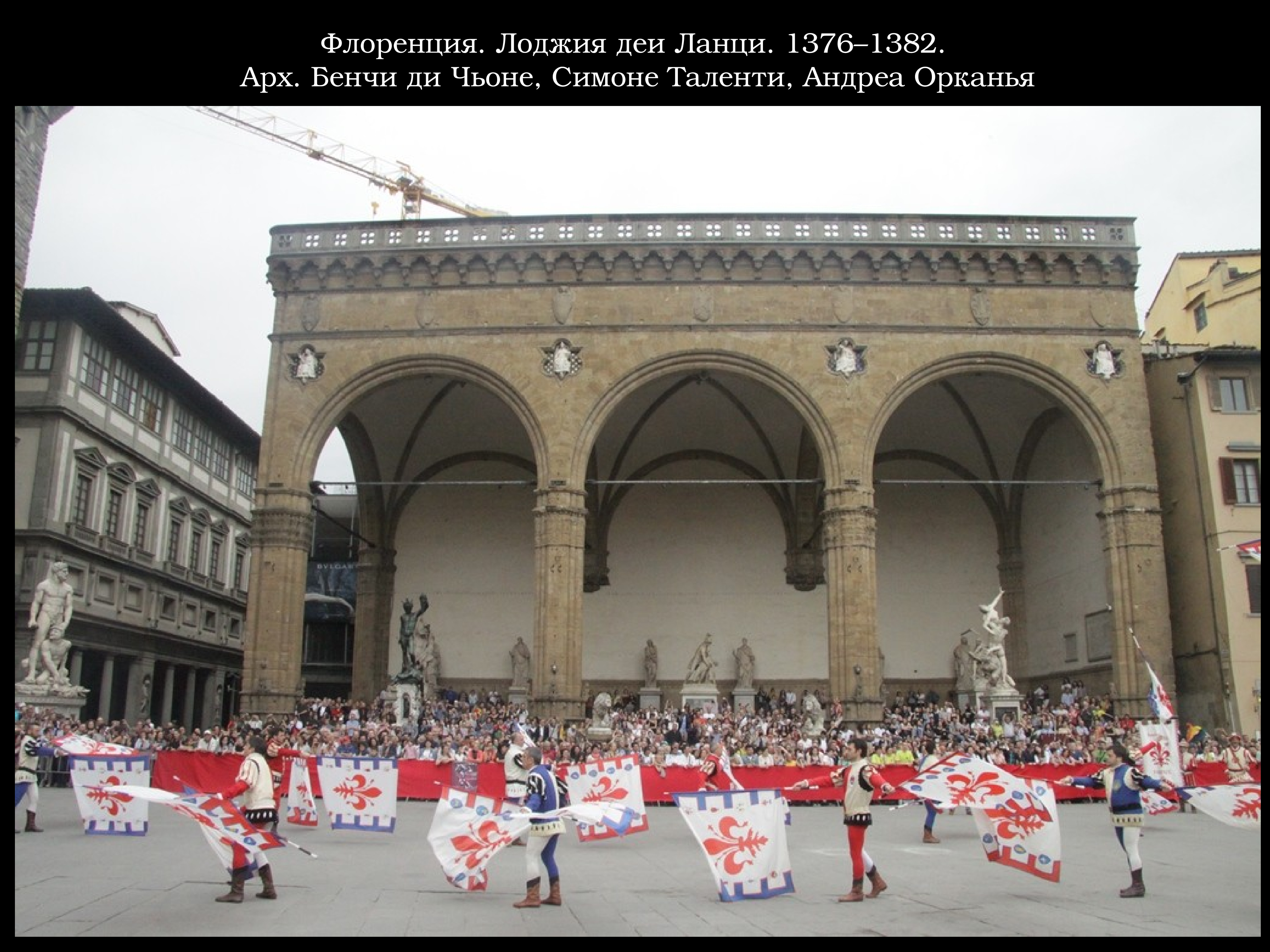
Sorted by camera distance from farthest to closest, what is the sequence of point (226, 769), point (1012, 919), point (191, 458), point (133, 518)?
point (191, 458)
point (133, 518)
point (226, 769)
point (1012, 919)

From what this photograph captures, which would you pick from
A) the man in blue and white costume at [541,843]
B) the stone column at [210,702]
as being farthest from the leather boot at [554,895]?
the stone column at [210,702]

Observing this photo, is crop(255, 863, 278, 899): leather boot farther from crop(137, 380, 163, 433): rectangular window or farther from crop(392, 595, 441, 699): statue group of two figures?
crop(137, 380, 163, 433): rectangular window

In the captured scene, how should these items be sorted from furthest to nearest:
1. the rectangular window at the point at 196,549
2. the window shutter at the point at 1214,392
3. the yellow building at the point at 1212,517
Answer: the rectangular window at the point at 196,549 → the window shutter at the point at 1214,392 → the yellow building at the point at 1212,517

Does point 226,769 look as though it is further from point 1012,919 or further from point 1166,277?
point 1166,277

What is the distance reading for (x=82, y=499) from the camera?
3412cm

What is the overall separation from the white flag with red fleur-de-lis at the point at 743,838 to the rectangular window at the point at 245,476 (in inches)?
1666

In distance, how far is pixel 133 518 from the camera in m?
37.4

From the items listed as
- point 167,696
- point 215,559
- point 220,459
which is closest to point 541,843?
point 167,696

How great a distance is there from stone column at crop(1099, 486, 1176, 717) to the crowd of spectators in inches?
42.3

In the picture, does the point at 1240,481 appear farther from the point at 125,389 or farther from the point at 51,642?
the point at 125,389

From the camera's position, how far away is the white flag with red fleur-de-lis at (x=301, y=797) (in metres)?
15.5

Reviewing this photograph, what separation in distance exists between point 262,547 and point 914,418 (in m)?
20.7

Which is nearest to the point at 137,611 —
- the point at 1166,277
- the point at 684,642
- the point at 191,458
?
the point at 191,458

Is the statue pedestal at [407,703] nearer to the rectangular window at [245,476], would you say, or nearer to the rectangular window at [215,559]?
the rectangular window at [215,559]
